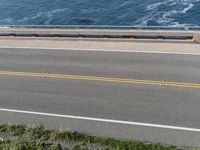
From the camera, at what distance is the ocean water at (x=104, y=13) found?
41.4m

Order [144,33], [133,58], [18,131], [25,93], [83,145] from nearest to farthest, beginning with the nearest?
[83,145]
[18,131]
[25,93]
[133,58]
[144,33]

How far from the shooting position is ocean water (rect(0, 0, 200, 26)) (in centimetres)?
4144

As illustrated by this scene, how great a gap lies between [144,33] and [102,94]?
7090 millimetres

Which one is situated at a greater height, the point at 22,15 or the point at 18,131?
the point at 22,15

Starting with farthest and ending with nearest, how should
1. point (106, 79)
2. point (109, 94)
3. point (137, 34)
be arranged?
point (137, 34) → point (106, 79) → point (109, 94)

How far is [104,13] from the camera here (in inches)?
1807

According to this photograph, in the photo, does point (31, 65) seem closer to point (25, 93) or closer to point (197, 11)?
point (25, 93)

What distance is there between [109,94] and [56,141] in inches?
179

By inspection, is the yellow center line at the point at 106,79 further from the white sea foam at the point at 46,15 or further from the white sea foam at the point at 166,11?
the white sea foam at the point at 46,15

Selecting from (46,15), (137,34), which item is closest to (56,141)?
(137,34)

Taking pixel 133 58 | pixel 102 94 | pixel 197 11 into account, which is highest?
pixel 197 11

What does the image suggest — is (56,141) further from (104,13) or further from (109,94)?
(104,13)

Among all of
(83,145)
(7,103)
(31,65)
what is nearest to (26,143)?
(83,145)

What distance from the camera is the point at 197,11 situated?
4234 centimetres
